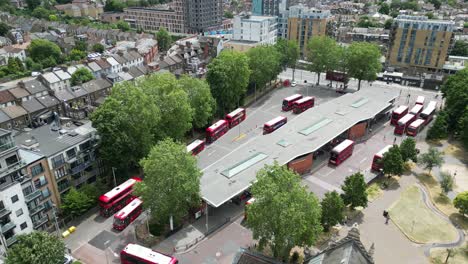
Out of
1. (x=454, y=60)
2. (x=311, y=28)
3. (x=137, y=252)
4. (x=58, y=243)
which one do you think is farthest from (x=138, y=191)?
(x=454, y=60)

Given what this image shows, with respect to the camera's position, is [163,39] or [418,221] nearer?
[418,221]

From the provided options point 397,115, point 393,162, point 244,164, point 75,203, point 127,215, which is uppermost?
point 244,164

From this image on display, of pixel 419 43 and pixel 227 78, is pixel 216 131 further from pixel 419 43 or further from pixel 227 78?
pixel 419 43

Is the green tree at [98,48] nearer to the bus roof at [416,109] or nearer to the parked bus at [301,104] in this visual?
the parked bus at [301,104]

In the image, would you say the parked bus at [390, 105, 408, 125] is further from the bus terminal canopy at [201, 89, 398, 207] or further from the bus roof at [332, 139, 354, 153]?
the bus roof at [332, 139, 354, 153]

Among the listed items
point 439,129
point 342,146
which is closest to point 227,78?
point 342,146

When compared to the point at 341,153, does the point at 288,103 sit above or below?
above

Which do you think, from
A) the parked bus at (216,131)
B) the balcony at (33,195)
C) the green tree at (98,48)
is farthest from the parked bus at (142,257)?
the green tree at (98,48)

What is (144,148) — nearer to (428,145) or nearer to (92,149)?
(92,149)

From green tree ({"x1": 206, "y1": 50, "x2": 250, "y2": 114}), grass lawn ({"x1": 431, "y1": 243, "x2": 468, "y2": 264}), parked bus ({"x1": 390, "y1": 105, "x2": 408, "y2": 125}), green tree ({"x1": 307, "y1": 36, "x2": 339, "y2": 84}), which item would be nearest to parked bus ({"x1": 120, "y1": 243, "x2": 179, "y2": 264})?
grass lawn ({"x1": 431, "y1": 243, "x2": 468, "y2": 264})
